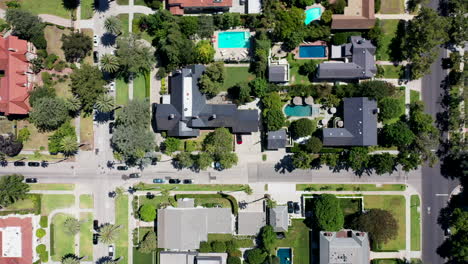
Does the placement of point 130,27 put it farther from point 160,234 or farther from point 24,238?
point 24,238

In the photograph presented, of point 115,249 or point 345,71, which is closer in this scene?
point 345,71

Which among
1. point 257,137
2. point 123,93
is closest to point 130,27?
point 123,93

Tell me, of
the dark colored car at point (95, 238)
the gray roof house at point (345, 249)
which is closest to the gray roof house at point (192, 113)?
the gray roof house at point (345, 249)

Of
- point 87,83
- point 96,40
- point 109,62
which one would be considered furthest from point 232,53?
point 87,83

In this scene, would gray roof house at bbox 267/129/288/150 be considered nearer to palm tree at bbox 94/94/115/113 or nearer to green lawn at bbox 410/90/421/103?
green lawn at bbox 410/90/421/103

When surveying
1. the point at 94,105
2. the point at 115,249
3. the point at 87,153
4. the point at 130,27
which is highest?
the point at 130,27

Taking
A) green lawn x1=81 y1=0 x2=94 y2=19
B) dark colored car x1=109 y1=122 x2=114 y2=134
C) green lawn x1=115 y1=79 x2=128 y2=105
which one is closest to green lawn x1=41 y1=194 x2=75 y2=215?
dark colored car x1=109 y1=122 x2=114 y2=134

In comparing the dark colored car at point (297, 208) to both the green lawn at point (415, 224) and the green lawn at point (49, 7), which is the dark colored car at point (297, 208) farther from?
the green lawn at point (49, 7)
